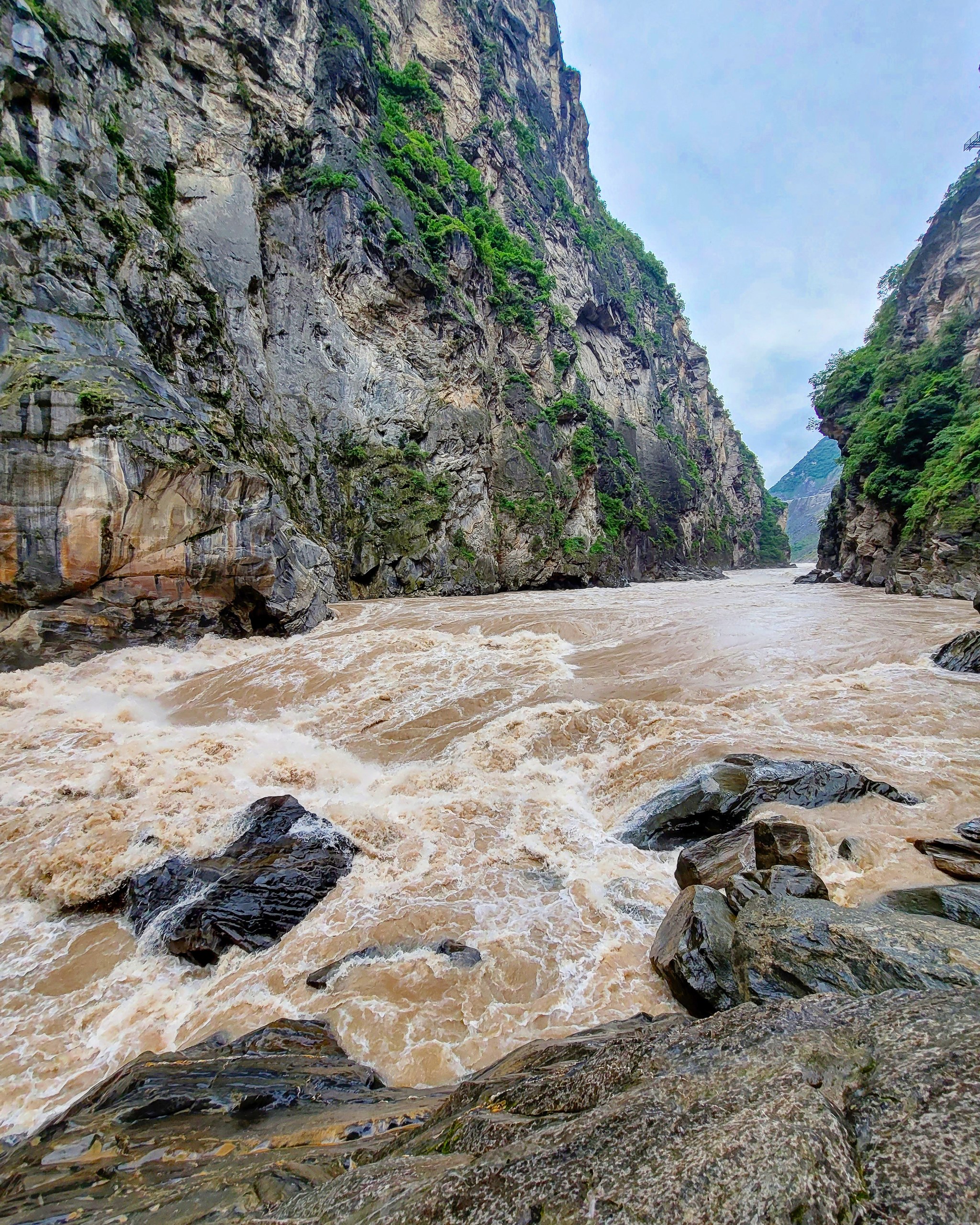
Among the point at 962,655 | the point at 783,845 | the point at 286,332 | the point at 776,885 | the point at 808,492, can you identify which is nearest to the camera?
the point at 776,885

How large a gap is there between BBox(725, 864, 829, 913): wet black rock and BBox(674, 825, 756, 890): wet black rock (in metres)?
0.25

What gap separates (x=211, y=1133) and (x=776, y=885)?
3897mm

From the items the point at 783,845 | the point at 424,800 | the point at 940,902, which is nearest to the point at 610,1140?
the point at 940,902

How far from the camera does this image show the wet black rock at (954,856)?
3.97 meters

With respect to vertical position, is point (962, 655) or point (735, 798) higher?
point (962, 655)

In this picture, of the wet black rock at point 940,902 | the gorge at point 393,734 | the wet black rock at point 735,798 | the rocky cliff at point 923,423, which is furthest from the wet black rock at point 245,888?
the rocky cliff at point 923,423

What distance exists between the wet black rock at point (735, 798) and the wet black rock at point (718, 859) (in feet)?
0.87

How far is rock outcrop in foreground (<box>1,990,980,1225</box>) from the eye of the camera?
1294 millimetres

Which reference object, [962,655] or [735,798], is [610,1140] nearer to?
[735,798]

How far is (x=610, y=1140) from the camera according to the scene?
1.56m

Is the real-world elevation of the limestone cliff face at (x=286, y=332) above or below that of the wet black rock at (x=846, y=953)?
above

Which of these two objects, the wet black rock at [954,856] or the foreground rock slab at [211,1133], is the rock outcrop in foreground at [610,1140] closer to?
the foreground rock slab at [211,1133]

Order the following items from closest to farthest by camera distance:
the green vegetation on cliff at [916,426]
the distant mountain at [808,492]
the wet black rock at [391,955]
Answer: the wet black rock at [391,955]
the green vegetation on cliff at [916,426]
the distant mountain at [808,492]

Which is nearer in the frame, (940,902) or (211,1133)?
(211,1133)
